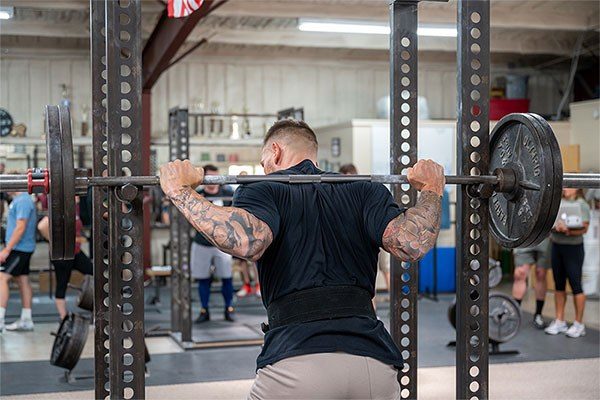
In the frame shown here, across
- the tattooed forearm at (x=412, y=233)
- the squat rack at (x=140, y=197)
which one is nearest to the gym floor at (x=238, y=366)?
the squat rack at (x=140, y=197)

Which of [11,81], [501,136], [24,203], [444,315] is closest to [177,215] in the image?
[24,203]

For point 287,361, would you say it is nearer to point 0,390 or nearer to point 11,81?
point 0,390

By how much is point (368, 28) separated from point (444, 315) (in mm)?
3317

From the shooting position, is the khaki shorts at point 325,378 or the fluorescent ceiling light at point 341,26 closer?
the khaki shorts at point 325,378

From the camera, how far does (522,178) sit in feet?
7.73

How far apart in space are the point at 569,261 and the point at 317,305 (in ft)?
17.5

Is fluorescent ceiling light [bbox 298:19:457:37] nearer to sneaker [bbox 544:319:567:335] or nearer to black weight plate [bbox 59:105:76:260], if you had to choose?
sneaker [bbox 544:319:567:335]

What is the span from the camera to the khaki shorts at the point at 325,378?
1.96m

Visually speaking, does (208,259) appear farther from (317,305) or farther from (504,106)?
(504,106)

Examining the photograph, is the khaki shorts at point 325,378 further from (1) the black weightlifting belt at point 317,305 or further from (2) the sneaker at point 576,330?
(2) the sneaker at point 576,330

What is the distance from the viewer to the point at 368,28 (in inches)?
362

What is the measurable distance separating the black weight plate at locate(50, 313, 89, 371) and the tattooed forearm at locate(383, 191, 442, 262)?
3.66 m

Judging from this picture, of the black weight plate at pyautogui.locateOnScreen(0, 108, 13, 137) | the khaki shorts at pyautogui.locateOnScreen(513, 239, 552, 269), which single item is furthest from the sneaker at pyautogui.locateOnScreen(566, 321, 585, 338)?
the black weight plate at pyautogui.locateOnScreen(0, 108, 13, 137)

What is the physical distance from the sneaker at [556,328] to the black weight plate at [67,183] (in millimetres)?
5853
